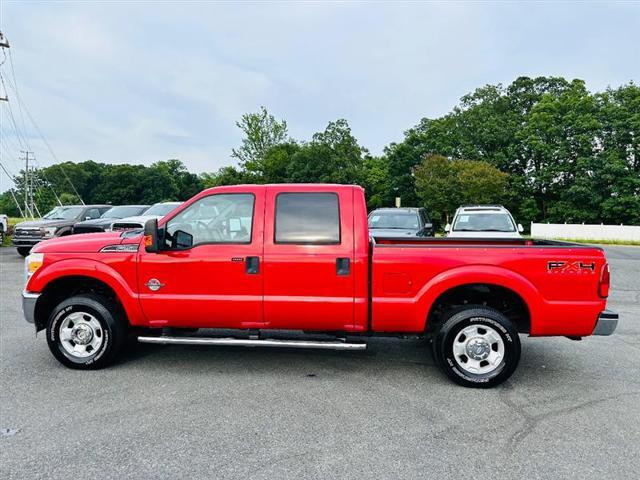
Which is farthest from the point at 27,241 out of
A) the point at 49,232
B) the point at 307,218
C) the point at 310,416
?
the point at 310,416

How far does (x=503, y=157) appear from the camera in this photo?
4934 centimetres

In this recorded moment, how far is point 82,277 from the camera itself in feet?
15.7

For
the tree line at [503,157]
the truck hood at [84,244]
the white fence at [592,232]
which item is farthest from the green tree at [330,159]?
the truck hood at [84,244]

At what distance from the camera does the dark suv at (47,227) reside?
45.6 feet

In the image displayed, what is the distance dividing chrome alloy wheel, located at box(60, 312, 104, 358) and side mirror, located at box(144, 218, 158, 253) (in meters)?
1.00

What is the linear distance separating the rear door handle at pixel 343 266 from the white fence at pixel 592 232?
→ 1304 inches

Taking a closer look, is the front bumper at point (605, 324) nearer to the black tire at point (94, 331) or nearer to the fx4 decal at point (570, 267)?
the fx4 decal at point (570, 267)

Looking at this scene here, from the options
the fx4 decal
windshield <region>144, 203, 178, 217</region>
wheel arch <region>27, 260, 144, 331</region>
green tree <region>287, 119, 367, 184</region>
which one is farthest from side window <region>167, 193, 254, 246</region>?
green tree <region>287, 119, 367, 184</region>

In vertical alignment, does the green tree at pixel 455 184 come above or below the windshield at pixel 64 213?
above

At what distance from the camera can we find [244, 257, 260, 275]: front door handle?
4379mm

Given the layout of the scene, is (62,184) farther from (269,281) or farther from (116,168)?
(269,281)

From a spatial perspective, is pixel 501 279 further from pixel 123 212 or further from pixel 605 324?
pixel 123 212

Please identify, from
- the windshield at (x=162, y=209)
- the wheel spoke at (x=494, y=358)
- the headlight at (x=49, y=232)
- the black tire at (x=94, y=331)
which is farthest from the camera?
the windshield at (x=162, y=209)

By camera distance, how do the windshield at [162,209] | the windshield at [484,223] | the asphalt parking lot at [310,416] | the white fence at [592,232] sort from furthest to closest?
1. the white fence at [592,232]
2. the windshield at [162,209]
3. the windshield at [484,223]
4. the asphalt parking lot at [310,416]
